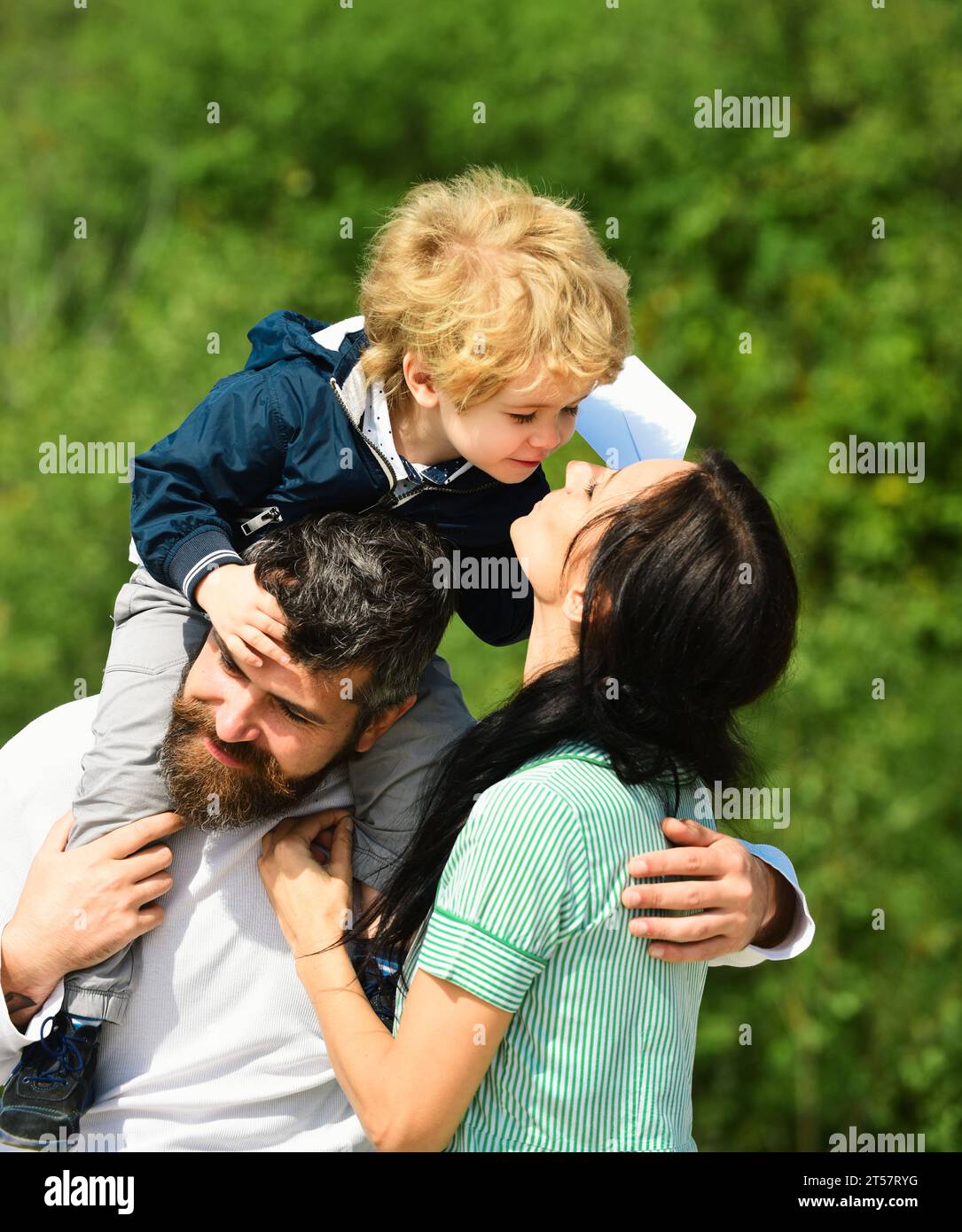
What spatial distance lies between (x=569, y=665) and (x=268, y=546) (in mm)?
618

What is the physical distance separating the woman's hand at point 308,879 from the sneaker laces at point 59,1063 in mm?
402

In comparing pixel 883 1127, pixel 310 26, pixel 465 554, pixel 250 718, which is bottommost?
pixel 883 1127

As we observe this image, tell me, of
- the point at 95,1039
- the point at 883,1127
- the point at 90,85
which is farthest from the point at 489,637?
the point at 90,85

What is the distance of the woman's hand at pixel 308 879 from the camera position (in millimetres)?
2117

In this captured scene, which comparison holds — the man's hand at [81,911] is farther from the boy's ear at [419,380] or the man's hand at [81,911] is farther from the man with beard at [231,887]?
the boy's ear at [419,380]

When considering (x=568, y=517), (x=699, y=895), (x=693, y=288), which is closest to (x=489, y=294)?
(x=568, y=517)

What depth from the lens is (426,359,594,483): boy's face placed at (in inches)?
90.2

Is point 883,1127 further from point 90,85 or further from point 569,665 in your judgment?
point 90,85

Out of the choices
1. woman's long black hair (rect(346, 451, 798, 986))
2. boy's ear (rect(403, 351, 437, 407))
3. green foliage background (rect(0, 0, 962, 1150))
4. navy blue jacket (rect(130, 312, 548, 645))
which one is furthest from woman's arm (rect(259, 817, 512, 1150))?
green foliage background (rect(0, 0, 962, 1150))

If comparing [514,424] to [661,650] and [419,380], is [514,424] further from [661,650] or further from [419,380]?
[661,650]

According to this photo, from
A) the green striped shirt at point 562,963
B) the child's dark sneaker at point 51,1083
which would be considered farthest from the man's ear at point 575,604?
the child's dark sneaker at point 51,1083

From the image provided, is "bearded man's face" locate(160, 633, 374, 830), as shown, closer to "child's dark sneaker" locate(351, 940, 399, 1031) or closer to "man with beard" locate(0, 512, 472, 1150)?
"man with beard" locate(0, 512, 472, 1150)

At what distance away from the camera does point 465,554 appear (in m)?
2.54
